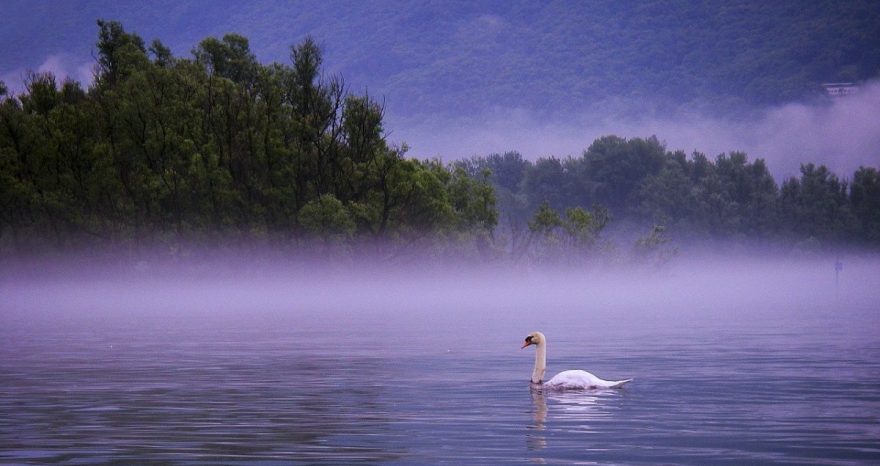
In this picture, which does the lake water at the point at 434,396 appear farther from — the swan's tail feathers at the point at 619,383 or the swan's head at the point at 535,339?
the swan's head at the point at 535,339

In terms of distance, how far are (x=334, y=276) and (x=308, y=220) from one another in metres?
4.95

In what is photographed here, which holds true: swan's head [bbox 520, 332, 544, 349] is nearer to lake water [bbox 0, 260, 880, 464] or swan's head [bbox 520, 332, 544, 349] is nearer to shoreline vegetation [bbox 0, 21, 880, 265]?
lake water [bbox 0, 260, 880, 464]

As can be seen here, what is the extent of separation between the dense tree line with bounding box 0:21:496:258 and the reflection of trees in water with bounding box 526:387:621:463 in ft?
231

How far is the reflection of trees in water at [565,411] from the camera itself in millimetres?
17422

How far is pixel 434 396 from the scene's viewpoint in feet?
75.4

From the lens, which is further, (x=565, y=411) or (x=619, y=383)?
(x=619, y=383)

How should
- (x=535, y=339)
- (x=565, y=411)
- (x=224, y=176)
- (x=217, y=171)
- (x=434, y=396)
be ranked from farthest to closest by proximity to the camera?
(x=224, y=176) → (x=217, y=171) → (x=535, y=339) → (x=434, y=396) → (x=565, y=411)

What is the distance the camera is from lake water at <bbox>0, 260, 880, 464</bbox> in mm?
15977

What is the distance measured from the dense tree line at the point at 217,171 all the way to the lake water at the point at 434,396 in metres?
45.6

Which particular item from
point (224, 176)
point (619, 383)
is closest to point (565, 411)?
point (619, 383)

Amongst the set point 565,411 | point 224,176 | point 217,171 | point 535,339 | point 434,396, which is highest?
point 217,171

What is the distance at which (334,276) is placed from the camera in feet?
315

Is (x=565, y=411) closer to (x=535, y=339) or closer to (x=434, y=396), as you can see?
(x=434, y=396)

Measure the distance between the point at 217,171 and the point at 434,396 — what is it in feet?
253
